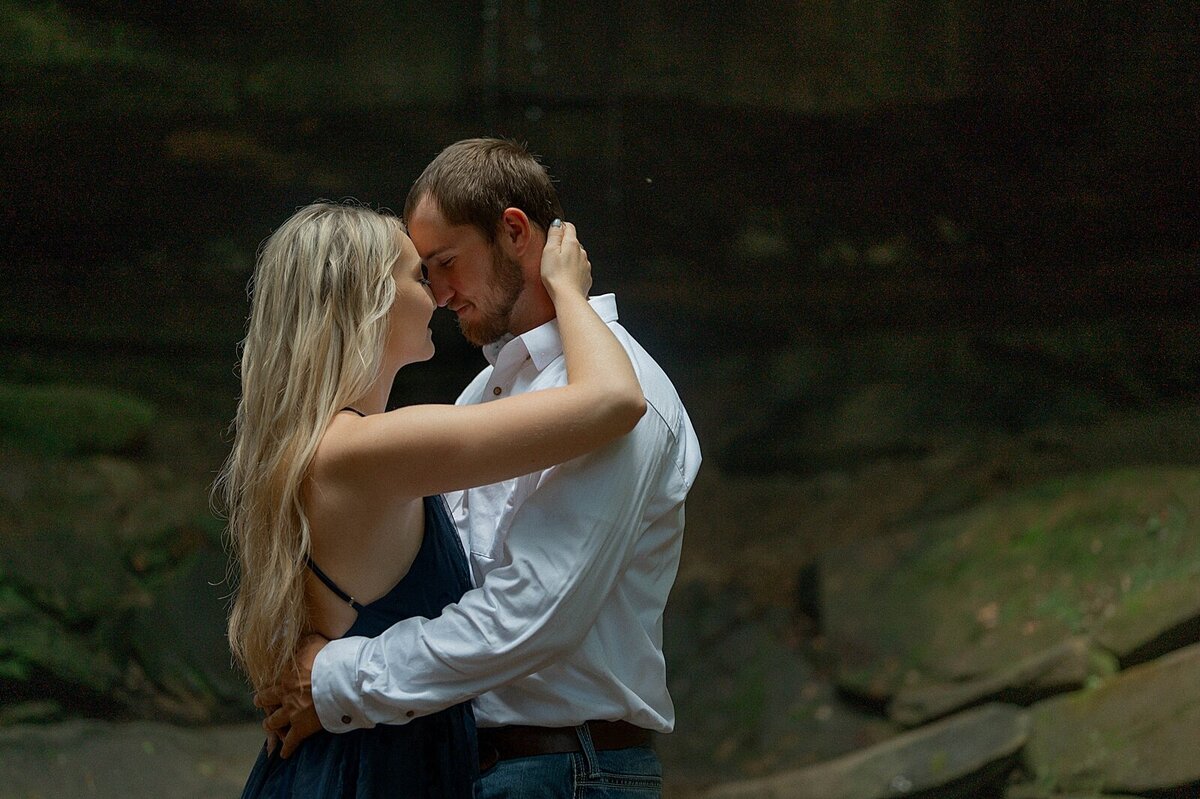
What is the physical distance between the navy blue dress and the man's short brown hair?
1.48 feet

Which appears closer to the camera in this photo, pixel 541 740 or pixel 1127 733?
pixel 541 740

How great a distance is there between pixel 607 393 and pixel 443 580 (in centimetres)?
37

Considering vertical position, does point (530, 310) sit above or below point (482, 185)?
below

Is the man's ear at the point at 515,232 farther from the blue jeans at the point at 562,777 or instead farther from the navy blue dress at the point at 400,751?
the blue jeans at the point at 562,777

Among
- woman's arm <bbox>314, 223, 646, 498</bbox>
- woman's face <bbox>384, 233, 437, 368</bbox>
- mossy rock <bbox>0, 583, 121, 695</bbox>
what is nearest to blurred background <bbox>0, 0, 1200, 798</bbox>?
mossy rock <bbox>0, 583, 121, 695</bbox>

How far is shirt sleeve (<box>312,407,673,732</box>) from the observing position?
158 cm

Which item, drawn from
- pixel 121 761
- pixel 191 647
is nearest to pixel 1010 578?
pixel 191 647

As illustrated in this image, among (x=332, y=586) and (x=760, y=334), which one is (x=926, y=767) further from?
(x=332, y=586)

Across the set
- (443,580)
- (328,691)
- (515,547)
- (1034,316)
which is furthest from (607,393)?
(1034,316)

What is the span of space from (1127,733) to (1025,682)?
0.37m

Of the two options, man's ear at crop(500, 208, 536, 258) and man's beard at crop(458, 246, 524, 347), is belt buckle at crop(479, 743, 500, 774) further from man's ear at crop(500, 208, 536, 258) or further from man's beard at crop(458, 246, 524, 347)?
man's ear at crop(500, 208, 536, 258)

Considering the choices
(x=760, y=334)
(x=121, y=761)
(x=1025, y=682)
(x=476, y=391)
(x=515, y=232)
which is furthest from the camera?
(x=760, y=334)

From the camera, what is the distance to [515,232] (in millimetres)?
1907

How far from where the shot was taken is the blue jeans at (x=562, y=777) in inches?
66.7
